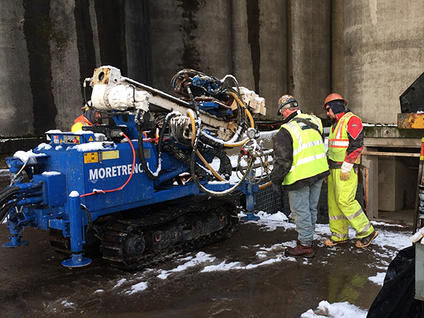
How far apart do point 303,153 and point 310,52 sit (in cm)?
1288

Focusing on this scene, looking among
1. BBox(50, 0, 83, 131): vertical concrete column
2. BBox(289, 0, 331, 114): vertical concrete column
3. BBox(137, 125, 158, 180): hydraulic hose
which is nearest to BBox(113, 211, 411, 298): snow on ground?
BBox(137, 125, 158, 180): hydraulic hose

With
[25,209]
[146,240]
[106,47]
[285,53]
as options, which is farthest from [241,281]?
[285,53]

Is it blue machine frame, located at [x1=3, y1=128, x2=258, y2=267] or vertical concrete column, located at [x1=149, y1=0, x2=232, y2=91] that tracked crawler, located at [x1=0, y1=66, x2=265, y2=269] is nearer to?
blue machine frame, located at [x1=3, y1=128, x2=258, y2=267]

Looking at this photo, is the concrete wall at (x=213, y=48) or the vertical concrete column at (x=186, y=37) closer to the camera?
the concrete wall at (x=213, y=48)

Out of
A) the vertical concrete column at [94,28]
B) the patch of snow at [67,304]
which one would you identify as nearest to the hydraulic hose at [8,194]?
the patch of snow at [67,304]

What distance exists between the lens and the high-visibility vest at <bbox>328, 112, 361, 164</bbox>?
5.27 meters

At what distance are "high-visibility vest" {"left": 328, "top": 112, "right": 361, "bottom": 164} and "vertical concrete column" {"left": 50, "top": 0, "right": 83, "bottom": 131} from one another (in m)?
9.40

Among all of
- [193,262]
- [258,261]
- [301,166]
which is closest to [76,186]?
[193,262]

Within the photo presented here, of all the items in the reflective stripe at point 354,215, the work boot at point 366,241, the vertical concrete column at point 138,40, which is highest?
the vertical concrete column at point 138,40

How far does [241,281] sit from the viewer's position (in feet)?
14.4

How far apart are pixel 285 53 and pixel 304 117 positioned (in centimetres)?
1210

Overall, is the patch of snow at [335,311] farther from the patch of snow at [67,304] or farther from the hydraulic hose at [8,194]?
the hydraulic hose at [8,194]

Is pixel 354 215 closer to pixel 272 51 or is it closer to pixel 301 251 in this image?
pixel 301 251

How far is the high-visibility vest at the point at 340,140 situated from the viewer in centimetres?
527
